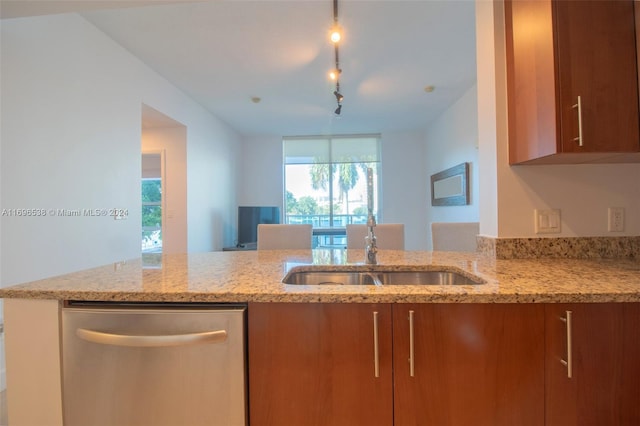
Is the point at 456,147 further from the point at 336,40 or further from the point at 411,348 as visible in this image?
the point at 411,348

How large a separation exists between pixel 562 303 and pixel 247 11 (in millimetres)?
2539

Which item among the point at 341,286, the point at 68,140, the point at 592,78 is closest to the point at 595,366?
the point at 341,286

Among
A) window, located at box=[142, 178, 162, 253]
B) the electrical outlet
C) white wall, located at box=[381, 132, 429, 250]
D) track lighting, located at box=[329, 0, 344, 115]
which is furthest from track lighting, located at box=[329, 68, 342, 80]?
window, located at box=[142, 178, 162, 253]

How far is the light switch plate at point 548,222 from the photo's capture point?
4.25 ft

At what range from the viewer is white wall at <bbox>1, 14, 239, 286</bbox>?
1734 millimetres

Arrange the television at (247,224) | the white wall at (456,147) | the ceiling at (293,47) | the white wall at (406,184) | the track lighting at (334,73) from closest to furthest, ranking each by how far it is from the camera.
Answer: the ceiling at (293,47) → the track lighting at (334,73) → the white wall at (456,147) → the television at (247,224) → the white wall at (406,184)

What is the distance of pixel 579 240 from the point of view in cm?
128

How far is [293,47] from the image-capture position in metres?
2.60

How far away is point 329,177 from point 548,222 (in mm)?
4421

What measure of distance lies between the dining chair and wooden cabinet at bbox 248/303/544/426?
1336mm

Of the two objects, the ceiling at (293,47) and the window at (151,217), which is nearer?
the ceiling at (293,47)

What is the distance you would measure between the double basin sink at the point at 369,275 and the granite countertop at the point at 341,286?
24mm

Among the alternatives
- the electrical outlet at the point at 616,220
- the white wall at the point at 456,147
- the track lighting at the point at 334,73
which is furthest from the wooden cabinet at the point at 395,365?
the track lighting at the point at 334,73

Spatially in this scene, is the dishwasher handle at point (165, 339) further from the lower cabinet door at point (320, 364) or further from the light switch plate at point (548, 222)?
the light switch plate at point (548, 222)
